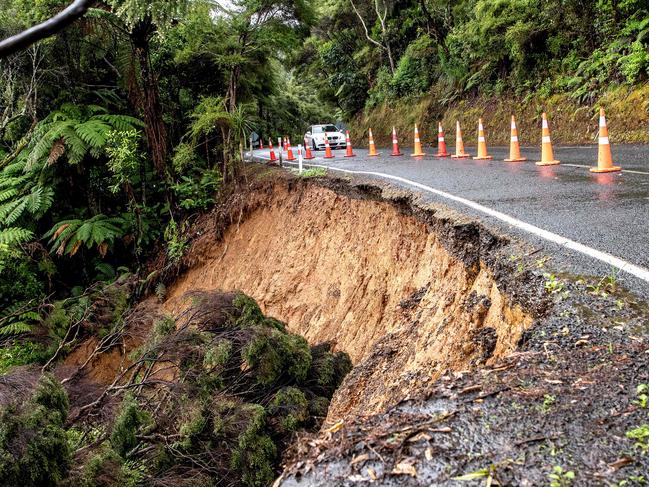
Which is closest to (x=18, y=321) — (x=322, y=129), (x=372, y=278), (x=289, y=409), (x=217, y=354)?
(x=217, y=354)

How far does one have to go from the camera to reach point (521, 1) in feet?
57.1

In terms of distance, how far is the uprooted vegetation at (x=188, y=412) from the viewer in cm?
455

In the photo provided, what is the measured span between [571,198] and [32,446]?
6.25 metres

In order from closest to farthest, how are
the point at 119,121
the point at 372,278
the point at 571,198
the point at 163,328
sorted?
the point at 571,198 < the point at 163,328 < the point at 372,278 < the point at 119,121

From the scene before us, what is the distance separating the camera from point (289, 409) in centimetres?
656

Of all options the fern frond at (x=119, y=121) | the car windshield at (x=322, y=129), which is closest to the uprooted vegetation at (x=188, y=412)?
the fern frond at (x=119, y=121)

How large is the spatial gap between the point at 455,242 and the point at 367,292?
340 centimetres

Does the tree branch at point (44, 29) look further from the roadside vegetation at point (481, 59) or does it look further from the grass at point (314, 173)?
the roadside vegetation at point (481, 59)

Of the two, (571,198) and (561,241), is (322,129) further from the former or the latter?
(561,241)

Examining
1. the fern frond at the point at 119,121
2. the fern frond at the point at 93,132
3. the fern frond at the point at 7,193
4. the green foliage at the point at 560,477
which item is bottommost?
the green foliage at the point at 560,477

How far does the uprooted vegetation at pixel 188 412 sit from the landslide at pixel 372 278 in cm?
84

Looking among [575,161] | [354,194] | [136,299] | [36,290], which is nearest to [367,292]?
[354,194]

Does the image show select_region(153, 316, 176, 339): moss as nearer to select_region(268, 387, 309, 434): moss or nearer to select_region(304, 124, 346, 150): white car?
select_region(268, 387, 309, 434): moss

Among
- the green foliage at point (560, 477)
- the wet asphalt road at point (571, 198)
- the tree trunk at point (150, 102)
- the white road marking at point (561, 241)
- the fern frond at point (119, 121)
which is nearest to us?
the green foliage at point (560, 477)
